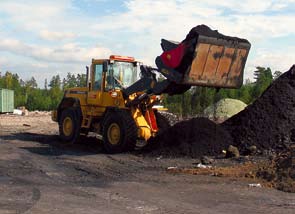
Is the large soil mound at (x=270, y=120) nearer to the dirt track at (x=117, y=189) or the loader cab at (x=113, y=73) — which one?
the dirt track at (x=117, y=189)

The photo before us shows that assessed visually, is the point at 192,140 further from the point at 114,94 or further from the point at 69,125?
the point at 69,125

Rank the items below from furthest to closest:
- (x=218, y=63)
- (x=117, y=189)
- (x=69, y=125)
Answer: (x=69, y=125) < (x=218, y=63) < (x=117, y=189)

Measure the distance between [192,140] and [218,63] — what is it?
7.70 feet

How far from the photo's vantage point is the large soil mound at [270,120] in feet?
49.9

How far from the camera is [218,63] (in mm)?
14516

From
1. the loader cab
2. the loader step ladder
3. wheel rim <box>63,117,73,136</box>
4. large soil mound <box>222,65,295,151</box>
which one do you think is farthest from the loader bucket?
wheel rim <box>63,117,73,136</box>

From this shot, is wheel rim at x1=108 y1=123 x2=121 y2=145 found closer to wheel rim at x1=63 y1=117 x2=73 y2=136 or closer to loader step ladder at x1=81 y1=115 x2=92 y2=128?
loader step ladder at x1=81 y1=115 x2=92 y2=128

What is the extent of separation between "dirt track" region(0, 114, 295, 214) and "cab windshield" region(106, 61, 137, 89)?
2.63m

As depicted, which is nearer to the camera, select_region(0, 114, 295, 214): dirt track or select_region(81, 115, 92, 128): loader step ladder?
select_region(0, 114, 295, 214): dirt track

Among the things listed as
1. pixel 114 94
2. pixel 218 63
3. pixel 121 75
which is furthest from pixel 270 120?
pixel 121 75

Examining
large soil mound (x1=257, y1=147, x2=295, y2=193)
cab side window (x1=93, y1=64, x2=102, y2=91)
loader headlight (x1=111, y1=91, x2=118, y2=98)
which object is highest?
cab side window (x1=93, y1=64, x2=102, y2=91)

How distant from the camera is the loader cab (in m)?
17.0

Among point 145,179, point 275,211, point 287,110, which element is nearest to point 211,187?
point 145,179

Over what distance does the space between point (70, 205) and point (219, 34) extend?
296 inches
